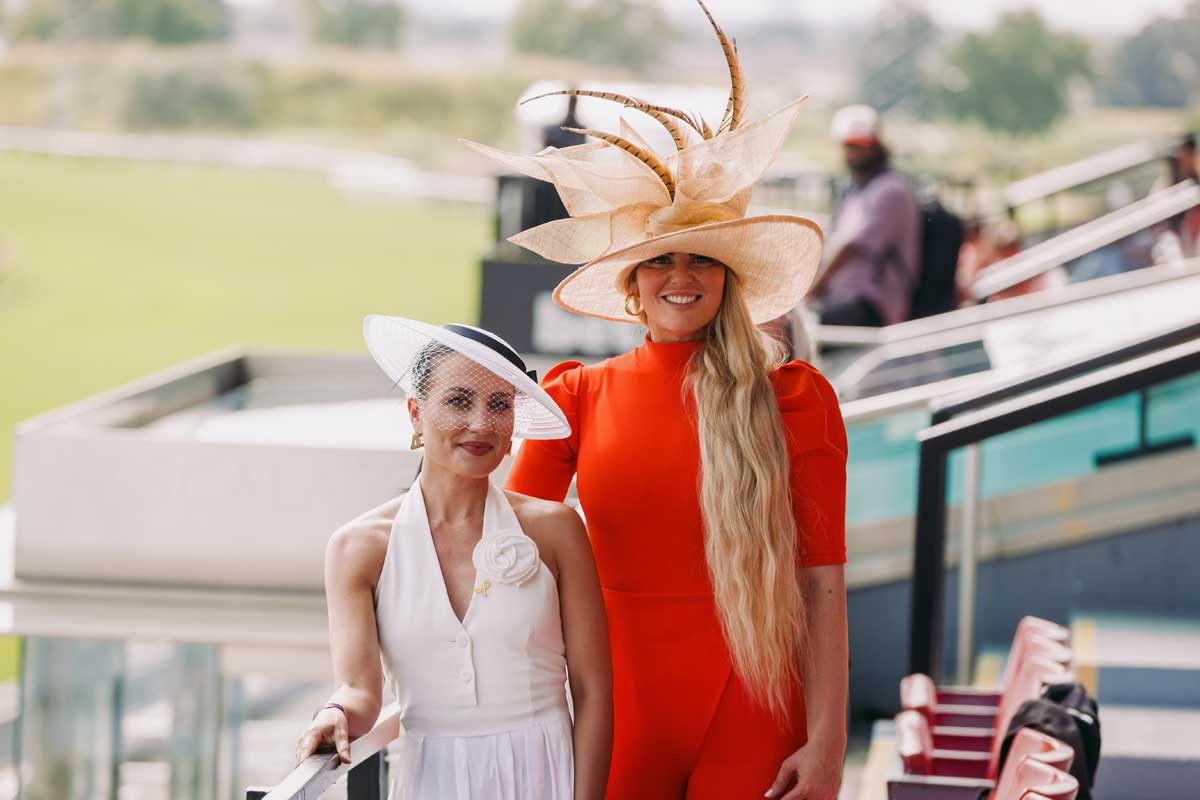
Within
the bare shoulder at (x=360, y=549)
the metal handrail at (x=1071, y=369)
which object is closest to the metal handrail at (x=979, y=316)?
the metal handrail at (x=1071, y=369)

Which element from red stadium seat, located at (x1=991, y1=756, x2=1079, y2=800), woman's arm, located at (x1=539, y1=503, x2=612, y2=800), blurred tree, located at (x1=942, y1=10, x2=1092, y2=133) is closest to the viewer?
woman's arm, located at (x1=539, y1=503, x2=612, y2=800)

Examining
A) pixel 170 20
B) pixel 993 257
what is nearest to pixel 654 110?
pixel 993 257

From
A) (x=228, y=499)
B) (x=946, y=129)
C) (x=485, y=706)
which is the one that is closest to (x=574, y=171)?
(x=485, y=706)

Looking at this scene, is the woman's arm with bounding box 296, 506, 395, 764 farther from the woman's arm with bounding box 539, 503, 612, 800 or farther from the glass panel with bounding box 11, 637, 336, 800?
the glass panel with bounding box 11, 637, 336, 800

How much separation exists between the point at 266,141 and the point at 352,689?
66.1m

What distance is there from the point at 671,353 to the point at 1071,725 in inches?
44.0

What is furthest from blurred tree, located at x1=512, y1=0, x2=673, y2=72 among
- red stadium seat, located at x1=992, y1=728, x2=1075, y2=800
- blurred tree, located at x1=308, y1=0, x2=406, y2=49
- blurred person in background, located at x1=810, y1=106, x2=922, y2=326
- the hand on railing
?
the hand on railing

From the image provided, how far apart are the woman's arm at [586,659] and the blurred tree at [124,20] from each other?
6710cm

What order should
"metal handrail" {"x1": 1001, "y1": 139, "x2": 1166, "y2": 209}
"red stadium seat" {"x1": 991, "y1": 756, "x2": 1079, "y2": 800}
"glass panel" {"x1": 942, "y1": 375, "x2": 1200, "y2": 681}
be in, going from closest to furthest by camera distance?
"red stadium seat" {"x1": 991, "y1": 756, "x2": 1079, "y2": 800} → "glass panel" {"x1": 942, "y1": 375, "x2": 1200, "y2": 681} → "metal handrail" {"x1": 1001, "y1": 139, "x2": 1166, "y2": 209}

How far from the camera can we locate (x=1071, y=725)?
9.03 ft

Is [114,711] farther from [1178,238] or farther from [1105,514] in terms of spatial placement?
[1178,238]

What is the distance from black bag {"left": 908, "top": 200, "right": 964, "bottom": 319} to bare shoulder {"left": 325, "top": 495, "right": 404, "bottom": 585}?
557cm

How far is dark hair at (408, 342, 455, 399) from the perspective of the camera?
6.55 ft

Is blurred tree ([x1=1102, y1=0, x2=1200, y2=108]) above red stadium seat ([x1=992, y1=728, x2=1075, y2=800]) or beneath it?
above
